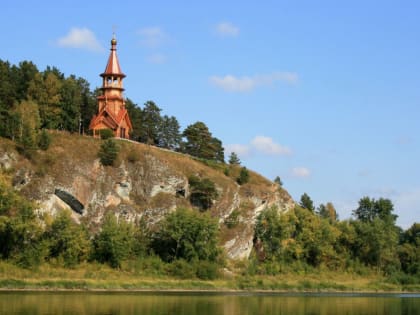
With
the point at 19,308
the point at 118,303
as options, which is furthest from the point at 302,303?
the point at 19,308

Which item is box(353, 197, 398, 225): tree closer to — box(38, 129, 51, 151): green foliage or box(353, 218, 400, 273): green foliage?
box(353, 218, 400, 273): green foliage

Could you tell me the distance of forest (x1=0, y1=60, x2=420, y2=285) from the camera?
8169 centimetres

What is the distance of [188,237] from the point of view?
88938 mm

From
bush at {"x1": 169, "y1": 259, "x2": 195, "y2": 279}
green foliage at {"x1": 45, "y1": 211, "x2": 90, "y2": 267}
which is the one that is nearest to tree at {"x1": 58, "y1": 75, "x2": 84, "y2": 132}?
green foliage at {"x1": 45, "y1": 211, "x2": 90, "y2": 267}

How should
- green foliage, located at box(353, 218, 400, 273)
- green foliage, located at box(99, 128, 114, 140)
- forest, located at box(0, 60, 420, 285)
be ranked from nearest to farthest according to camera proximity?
forest, located at box(0, 60, 420, 285), green foliage, located at box(99, 128, 114, 140), green foliage, located at box(353, 218, 400, 273)

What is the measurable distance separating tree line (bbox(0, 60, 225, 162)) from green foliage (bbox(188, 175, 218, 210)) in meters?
16.4

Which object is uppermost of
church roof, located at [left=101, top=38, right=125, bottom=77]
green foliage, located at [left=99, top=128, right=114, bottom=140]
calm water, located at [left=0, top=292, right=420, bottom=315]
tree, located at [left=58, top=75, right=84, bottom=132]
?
church roof, located at [left=101, top=38, right=125, bottom=77]

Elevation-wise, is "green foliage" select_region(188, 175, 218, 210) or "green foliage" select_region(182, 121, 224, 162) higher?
"green foliage" select_region(182, 121, 224, 162)

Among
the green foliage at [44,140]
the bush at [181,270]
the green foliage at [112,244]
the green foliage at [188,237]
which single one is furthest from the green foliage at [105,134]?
the bush at [181,270]

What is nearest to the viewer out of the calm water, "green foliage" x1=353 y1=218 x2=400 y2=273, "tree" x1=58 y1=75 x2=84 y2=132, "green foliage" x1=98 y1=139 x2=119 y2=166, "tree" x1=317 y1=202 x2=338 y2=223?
the calm water

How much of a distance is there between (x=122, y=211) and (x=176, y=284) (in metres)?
15.0

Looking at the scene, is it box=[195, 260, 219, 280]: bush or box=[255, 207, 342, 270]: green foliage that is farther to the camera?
box=[255, 207, 342, 270]: green foliage

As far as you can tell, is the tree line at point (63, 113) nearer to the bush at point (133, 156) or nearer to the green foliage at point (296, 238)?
the bush at point (133, 156)

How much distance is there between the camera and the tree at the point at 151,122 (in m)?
119
